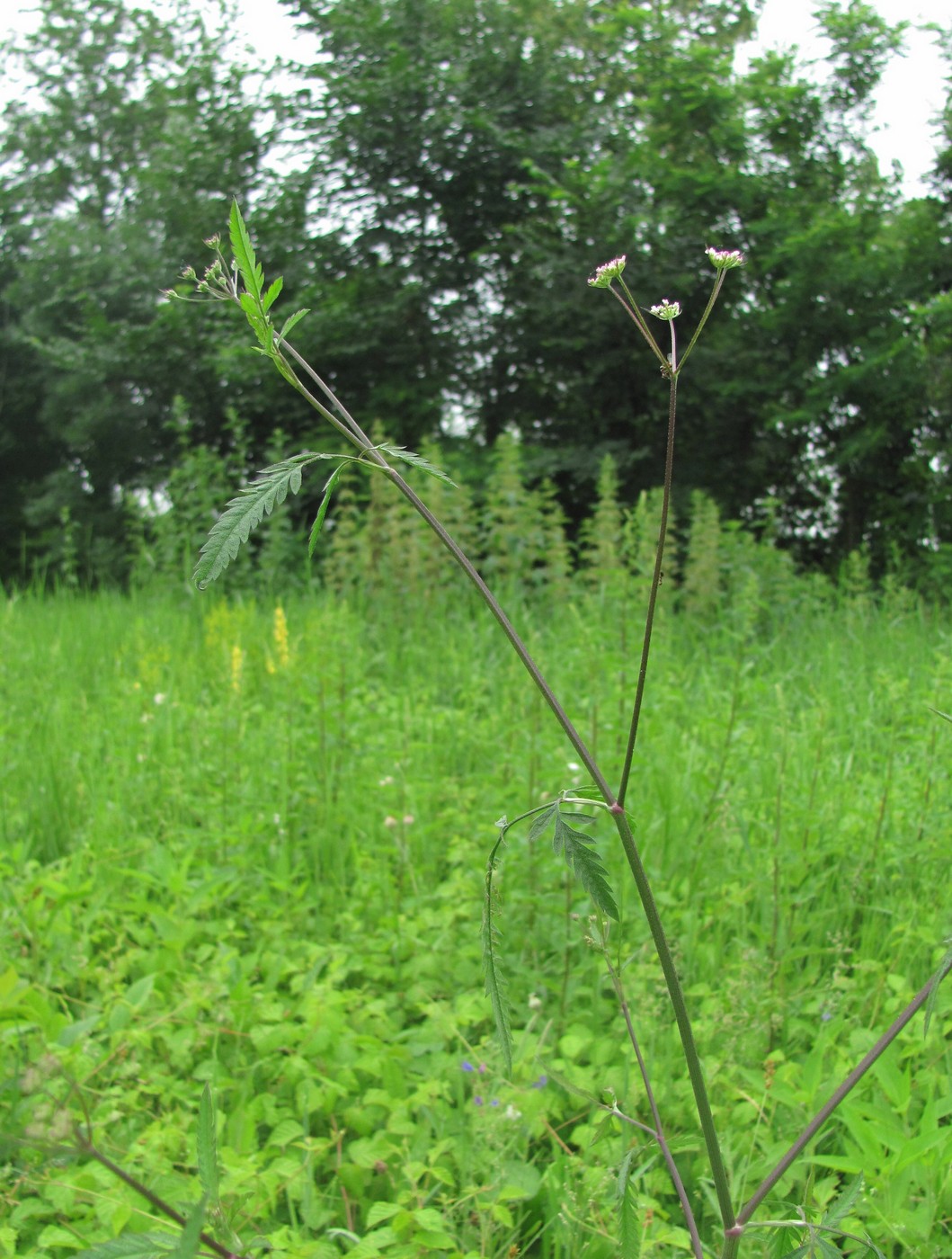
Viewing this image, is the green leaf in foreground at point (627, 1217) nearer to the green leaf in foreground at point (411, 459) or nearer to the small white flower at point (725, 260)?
the green leaf in foreground at point (411, 459)

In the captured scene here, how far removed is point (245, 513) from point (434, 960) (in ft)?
4.83

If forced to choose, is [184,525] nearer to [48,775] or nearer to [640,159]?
[48,775]

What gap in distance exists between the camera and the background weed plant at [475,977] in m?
0.94

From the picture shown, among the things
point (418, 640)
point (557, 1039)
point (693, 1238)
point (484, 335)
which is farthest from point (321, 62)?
point (693, 1238)

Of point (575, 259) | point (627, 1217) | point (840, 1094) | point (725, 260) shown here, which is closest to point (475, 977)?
point (627, 1217)

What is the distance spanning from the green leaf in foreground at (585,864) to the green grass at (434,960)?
14.4 inches

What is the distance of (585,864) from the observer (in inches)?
28.5

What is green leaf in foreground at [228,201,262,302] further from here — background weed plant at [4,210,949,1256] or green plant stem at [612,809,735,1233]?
green plant stem at [612,809,735,1233]

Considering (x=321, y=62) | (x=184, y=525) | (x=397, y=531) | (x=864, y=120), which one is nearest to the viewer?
(x=397, y=531)

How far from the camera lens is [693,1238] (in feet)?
2.81

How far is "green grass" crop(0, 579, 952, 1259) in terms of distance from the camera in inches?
54.1

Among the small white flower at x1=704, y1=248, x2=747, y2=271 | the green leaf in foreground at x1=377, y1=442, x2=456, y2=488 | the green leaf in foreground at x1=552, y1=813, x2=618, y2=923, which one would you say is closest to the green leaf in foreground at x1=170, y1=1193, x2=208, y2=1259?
the green leaf in foreground at x1=552, y1=813, x2=618, y2=923

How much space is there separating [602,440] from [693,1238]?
29.4 feet

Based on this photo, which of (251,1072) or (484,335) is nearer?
(251,1072)
